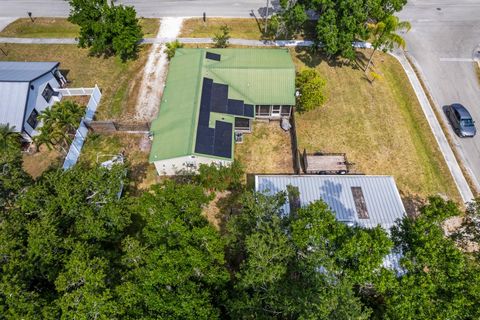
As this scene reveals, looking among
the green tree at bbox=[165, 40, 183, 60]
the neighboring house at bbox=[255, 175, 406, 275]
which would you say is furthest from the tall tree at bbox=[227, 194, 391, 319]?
the green tree at bbox=[165, 40, 183, 60]

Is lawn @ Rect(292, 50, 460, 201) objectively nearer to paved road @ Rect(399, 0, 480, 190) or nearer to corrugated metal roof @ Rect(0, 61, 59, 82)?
paved road @ Rect(399, 0, 480, 190)

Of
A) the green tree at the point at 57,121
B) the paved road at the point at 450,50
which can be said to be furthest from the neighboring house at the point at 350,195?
the green tree at the point at 57,121

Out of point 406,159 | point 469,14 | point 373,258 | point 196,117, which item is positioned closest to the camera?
point 373,258

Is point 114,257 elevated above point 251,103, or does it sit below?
below

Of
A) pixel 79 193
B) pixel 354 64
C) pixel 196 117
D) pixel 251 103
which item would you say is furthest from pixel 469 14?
pixel 79 193

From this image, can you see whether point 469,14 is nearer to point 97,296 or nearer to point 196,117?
point 196,117

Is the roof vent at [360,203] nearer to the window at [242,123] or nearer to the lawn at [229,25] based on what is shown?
the window at [242,123]

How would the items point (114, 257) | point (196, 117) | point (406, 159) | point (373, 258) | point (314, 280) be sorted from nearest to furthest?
point (373, 258), point (314, 280), point (114, 257), point (196, 117), point (406, 159)
